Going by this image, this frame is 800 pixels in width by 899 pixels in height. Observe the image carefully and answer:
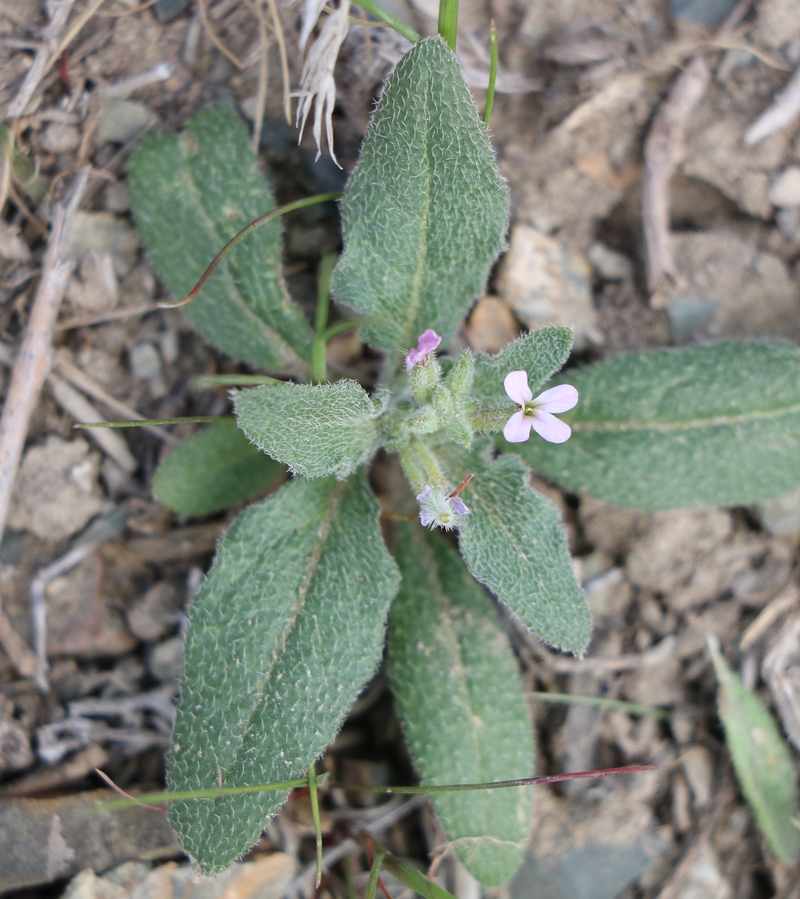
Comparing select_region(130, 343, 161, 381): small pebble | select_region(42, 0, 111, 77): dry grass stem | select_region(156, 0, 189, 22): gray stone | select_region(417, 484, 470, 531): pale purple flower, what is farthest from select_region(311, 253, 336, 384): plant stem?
select_region(42, 0, 111, 77): dry grass stem

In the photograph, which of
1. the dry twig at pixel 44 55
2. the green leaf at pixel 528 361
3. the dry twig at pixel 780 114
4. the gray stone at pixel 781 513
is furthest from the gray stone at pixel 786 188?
the dry twig at pixel 44 55

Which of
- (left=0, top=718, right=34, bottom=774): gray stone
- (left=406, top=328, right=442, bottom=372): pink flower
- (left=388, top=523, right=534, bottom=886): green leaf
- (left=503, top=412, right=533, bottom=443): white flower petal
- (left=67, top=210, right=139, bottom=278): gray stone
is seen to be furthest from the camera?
(left=67, top=210, right=139, bottom=278): gray stone

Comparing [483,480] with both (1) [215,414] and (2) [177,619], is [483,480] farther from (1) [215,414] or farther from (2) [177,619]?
(2) [177,619]

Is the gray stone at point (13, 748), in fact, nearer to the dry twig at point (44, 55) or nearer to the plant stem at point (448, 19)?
the dry twig at point (44, 55)

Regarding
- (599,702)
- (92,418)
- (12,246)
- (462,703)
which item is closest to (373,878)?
(462,703)

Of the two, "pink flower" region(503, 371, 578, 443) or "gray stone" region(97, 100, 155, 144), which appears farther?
"gray stone" region(97, 100, 155, 144)

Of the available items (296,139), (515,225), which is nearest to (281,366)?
(296,139)

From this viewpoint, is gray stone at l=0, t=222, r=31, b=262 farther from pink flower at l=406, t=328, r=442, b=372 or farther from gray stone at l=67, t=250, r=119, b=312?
pink flower at l=406, t=328, r=442, b=372
